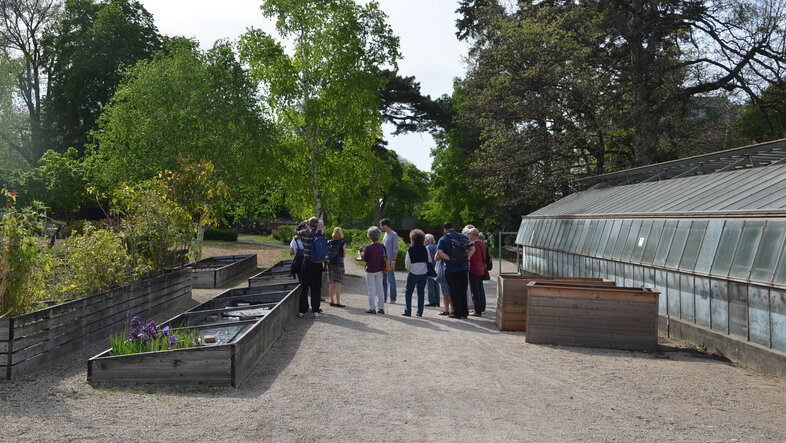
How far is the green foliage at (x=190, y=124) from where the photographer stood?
77.7 feet

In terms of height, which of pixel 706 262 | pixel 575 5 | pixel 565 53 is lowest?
pixel 706 262

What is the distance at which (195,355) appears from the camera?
6.81 metres

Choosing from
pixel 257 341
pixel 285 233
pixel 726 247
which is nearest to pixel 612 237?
pixel 726 247

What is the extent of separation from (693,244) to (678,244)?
63 cm

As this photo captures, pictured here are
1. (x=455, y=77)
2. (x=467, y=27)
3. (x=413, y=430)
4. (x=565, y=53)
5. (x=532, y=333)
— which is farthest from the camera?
(x=455, y=77)

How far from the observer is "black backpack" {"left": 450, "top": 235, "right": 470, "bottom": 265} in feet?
39.8

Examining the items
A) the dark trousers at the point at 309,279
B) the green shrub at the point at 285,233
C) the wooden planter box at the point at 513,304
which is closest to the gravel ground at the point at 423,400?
the wooden planter box at the point at 513,304

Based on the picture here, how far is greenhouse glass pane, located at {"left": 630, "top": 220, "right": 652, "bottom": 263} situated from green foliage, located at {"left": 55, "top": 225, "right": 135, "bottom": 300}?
33.0 ft

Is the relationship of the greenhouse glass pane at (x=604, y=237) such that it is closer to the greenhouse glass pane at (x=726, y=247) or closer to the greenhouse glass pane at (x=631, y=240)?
the greenhouse glass pane at (x=631, y=240)

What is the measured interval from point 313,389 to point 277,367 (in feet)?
3.74

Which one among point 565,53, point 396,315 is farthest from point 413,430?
point 565,53

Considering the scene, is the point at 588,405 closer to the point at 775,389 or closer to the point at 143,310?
the point at 775,389

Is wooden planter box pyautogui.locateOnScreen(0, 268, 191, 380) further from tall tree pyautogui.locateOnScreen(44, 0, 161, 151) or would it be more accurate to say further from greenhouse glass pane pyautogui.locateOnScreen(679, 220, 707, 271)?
tall tree pyautogui.locateOnScreen(44, 0, 161, 151)

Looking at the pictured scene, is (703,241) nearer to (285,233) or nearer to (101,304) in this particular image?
(101,304)
